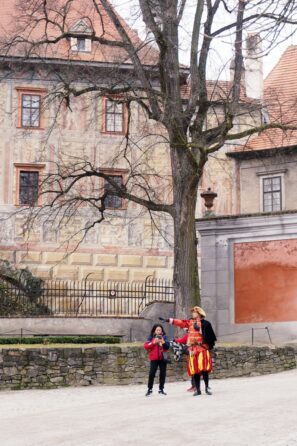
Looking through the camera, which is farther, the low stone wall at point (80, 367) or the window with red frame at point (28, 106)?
the window with red frame at point (28, 106)

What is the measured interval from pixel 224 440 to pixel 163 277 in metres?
24.6

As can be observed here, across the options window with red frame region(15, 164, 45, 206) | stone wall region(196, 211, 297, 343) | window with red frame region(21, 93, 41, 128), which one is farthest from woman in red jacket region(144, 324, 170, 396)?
window with red frame region(21, 93, 41, 128)

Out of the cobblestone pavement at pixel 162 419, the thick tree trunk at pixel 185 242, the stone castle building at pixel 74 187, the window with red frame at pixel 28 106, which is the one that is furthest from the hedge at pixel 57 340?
the window with red frame at pixel 28 106

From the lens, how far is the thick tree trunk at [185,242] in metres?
21.9

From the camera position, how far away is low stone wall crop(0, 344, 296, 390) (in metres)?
19.3

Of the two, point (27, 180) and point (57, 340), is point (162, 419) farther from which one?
point (27, 180)

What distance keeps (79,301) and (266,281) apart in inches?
297

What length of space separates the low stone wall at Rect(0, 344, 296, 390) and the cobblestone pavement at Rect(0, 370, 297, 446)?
155 cm

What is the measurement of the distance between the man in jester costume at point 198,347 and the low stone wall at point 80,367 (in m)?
3.91

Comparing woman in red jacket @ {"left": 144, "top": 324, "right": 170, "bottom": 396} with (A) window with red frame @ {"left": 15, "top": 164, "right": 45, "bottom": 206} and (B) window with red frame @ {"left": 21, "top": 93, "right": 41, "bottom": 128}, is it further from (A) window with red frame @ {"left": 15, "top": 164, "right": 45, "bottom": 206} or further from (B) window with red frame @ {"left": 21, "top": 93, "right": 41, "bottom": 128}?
(B) window with red frame @ {"left": 21, "top": 93, "right": 41, "bottom": 128}

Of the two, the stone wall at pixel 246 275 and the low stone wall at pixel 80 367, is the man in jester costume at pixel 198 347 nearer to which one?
the low stone wall at pixel 80 367

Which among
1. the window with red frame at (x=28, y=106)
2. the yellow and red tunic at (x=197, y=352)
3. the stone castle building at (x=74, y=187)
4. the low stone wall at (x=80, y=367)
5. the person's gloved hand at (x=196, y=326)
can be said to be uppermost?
the window with red frame at (x=28, y=106)

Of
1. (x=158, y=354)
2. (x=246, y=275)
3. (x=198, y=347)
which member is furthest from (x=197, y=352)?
(x=246, y=275)

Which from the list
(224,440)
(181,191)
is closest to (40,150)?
(181,191)
